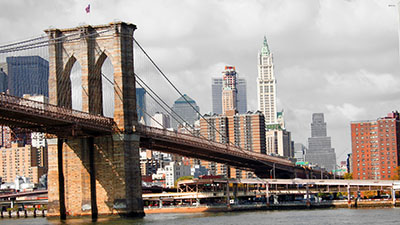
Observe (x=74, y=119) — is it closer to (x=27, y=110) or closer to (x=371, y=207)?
(x=27, y=110)

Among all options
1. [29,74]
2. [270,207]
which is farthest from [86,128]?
[270,207]

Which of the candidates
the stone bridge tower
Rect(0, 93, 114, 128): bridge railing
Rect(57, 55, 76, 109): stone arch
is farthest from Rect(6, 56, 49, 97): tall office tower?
Rect(0, 93, 114, 128): bridge railing

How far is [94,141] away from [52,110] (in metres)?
7.50

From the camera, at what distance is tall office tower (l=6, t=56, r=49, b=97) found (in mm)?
83062

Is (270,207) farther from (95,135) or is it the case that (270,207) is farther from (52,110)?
(52,110)

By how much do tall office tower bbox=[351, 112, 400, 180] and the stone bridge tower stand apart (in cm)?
10881

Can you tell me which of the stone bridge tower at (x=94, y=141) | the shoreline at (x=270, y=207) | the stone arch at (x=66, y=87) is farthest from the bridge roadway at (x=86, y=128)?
the shoreline at (x=270, y=207)

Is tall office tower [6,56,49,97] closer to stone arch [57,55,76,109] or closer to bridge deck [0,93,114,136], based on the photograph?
stone arch [57,55,76,109]

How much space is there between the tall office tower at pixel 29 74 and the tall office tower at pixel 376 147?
9912 cm

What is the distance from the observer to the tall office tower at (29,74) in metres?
83.1

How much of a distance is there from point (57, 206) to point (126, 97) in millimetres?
12602

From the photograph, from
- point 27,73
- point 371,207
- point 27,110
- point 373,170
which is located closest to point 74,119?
point 27,110

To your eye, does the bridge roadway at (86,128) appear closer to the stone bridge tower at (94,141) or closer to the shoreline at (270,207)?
the stone bridge tower at (94,141)

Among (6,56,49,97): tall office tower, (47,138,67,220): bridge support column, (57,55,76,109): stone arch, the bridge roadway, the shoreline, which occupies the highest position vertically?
(6,56,49,97): tall office tower
